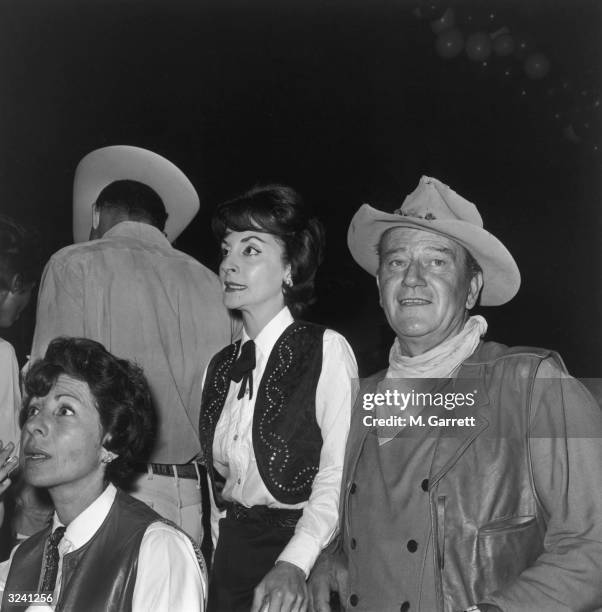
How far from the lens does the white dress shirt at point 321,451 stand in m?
1.92

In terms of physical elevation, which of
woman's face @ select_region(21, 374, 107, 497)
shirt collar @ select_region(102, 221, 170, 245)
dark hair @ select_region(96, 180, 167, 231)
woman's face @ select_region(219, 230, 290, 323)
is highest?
dark hair @ select_region(96, 180, 167, 231)

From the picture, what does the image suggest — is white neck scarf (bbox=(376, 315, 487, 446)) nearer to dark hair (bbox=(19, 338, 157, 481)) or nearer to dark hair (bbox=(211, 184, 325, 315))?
dark hair (bbox=(211, 184, 325, 315))

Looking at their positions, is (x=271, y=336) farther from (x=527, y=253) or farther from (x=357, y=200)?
(x=527, y=253)

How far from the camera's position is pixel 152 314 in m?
2.44

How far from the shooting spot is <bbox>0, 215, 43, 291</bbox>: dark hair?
2459 mm

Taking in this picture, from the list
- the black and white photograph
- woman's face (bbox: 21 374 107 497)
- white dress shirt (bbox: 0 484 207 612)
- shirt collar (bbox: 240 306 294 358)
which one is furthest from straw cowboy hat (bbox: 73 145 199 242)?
white dress shirt (bbox: 0 484 207 612)

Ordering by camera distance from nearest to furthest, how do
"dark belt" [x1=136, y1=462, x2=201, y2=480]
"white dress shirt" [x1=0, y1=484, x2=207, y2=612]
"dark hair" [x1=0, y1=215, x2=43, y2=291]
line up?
1. "white dress shirt" [x1=0, y1=484, x2=207, y2=612]
2. "dark belt" [x1=136, y1=462, x2=201, y2=480]
3. "dark hair" [x1=0, y1=215, x2=43, y2=291]

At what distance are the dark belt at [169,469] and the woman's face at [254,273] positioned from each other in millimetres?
501

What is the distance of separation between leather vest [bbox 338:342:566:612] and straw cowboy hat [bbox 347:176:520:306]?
29 centimetres

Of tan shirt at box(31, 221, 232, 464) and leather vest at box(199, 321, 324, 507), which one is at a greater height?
tan shirt at box(31, 221, 232, 464)

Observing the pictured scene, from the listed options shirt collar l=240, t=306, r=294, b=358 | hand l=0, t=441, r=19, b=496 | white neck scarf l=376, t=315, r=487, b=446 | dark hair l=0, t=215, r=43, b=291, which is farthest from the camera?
dark hair l=0, t=215, r=43, b=291

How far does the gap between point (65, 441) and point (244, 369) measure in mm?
501

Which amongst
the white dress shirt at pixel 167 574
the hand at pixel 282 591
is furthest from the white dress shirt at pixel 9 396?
the hand at pixel 282 591

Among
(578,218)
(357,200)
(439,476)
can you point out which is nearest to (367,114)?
(357,200)
